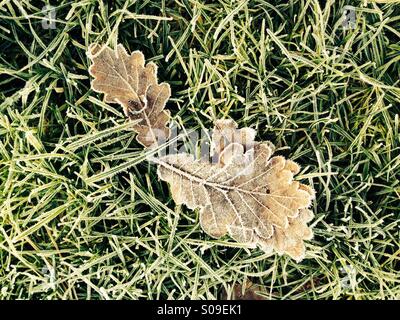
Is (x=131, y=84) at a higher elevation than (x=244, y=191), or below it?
higher

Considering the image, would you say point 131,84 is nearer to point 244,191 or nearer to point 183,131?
point 183,131

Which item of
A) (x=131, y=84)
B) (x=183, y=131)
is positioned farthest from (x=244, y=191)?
(x=131, y=84)
